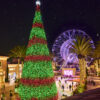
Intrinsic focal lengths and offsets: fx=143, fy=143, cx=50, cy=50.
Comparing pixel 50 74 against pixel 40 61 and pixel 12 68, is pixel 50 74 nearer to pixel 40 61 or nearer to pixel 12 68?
pixel 40 61

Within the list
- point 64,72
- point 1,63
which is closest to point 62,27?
point 64,72

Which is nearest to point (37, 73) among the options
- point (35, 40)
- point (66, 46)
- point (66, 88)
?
point (35, 40)

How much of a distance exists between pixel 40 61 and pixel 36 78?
1.38 m

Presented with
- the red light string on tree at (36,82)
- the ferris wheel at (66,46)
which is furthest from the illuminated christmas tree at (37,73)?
the ferris wheel at (66,46)

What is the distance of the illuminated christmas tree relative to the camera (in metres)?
11.1

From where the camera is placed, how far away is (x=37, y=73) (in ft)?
37.2

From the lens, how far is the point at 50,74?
11898mm

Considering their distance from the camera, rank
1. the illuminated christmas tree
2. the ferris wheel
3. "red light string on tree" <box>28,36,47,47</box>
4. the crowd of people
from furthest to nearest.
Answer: the ferris wheel → the crowd of people → "red light string on tree" <box>28,36,47,47</box> → the illuminated christmas tree

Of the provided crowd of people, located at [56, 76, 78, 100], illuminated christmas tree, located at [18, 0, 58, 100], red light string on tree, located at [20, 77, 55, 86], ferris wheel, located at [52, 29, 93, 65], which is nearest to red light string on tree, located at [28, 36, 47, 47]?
illuminated christmas tree, located at [18, 0, 58, 100]

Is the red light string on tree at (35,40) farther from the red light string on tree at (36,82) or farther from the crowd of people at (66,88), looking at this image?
the crowd of people at (66,88)

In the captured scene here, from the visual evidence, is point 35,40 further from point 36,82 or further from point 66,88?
point 66,88

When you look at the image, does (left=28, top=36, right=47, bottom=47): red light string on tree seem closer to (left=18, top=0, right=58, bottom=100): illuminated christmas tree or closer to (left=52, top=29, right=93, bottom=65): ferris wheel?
(left=18, top=0, right=58, bottom=100): illuminated christmas tree

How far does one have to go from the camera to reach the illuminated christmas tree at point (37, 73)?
11.1 m

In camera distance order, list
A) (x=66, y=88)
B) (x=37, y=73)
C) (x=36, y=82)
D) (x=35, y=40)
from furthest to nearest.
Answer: (x=66, y=88) → (x=35, y=40) → (x=37, y=73) → (x=36, y=82)
